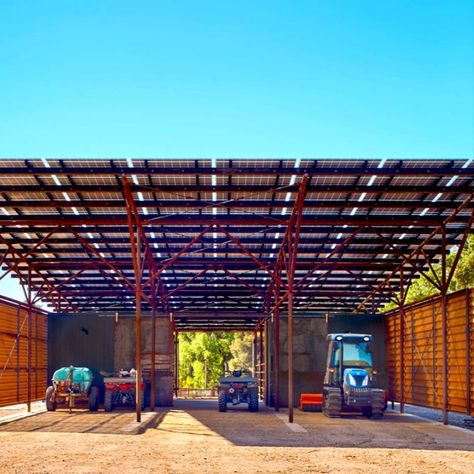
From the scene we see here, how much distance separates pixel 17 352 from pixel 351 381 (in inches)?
526

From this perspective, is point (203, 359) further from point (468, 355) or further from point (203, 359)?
point (468, 355)

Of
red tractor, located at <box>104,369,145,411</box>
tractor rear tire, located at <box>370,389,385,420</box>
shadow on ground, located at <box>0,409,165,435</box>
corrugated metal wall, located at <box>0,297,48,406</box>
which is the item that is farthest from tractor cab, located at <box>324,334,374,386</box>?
corrugated metal wall, located at <box>0,297,48,406</box>

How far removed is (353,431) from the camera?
71.8 feet

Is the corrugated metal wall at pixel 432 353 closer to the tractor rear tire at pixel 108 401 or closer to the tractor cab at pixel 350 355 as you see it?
the tractor cab at pixel 350 355

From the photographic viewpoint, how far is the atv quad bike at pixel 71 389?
99.1 feet

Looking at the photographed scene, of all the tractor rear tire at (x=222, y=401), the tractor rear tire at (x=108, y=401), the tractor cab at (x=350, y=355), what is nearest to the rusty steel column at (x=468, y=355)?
the tractor cab at (x=350, y=355)

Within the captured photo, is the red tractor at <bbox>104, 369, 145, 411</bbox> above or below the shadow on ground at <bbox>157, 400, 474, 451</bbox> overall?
above

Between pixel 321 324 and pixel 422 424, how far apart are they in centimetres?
825

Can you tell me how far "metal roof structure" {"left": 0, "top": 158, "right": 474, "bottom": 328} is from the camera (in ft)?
71.4

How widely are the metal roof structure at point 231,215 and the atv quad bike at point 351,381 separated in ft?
10.4

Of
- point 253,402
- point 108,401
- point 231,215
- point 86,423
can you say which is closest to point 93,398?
point 108,401

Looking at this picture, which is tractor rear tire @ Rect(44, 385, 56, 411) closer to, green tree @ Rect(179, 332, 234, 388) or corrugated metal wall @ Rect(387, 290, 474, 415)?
corrugated metal wall @ Rect(387, 290, 474, 415)

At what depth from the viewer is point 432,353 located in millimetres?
28000

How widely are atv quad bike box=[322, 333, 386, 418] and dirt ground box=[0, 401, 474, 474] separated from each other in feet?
2.09
